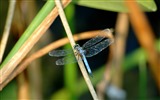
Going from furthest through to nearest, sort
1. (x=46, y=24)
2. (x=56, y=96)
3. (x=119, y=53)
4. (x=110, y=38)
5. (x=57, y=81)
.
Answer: (x=57, y=81) < (x=56, y=96) < (x=119, y=53) < (x=110, y=38) < (x=46, y=24)

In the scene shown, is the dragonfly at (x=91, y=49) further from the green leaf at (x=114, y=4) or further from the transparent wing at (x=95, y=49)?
the green leaf at (x=114, y=4)

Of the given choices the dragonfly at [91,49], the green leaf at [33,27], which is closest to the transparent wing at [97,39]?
the dragonfly at [91,49]

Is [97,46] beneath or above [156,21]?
beneath

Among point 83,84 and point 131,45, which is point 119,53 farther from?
point 131,45

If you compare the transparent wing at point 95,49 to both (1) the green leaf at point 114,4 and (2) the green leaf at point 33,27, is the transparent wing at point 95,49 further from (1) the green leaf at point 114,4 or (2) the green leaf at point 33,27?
(2) the green leaf at point 33,27

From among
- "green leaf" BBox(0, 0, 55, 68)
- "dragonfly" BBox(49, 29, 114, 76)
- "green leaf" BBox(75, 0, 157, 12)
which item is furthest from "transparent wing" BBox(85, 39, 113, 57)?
"green leaf" BBox(0, 0, 55, 68)

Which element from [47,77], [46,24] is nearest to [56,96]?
[47,77]

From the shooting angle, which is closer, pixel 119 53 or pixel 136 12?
pixel 136 12

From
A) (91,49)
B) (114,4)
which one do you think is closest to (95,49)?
(91,49)

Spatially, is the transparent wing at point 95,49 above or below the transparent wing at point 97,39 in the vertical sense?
below

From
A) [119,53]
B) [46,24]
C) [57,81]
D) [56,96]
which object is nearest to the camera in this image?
[46,24]

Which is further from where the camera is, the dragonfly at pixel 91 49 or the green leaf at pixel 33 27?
the dragonfly at pixel 91 49
